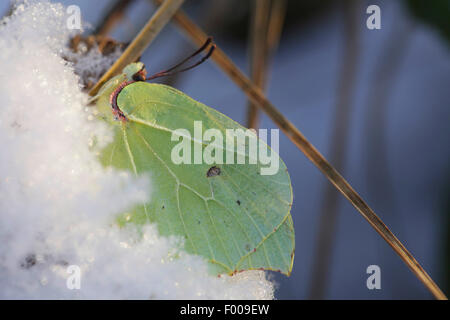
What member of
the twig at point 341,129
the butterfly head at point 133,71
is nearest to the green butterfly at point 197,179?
the butterfly head at point 133,71

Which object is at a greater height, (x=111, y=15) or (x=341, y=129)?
(x=111, y=15)

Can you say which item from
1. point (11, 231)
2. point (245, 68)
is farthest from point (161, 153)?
point (245, 68)

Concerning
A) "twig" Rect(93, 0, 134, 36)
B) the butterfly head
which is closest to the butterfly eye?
the butterfly head

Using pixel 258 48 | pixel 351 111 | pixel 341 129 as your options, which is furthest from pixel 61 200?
pixel 351 111

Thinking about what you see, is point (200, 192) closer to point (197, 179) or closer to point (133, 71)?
point (197, 179)

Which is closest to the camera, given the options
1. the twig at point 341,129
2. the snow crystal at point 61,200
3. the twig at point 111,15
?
the snow crystal at point 61,200

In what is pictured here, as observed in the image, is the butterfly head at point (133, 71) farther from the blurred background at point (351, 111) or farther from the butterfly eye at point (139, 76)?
the blurred background at point (351, 111)
